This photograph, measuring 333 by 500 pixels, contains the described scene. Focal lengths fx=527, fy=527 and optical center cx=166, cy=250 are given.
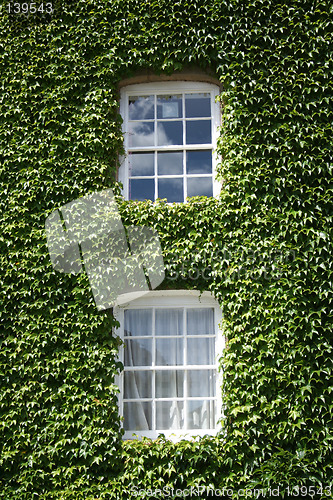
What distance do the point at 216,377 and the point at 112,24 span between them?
525 centimetres

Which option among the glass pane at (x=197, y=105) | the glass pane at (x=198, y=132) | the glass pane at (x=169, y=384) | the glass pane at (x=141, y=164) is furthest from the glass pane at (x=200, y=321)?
the glass pane at (x=197, y=105)

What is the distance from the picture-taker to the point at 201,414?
6.80 meters

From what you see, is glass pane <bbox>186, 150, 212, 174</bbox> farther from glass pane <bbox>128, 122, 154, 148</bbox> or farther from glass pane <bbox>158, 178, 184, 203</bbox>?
glass pane <bbox>128, 122, 154, 148</bbox>

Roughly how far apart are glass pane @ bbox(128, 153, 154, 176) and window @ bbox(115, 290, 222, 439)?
72.8 inches

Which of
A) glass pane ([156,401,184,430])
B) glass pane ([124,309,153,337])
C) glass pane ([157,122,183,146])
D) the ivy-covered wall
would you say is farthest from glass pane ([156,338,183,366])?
glass pane ([157,122,183,146])

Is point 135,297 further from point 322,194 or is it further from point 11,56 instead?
point 11,56

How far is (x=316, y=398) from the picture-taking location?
6.26 meters

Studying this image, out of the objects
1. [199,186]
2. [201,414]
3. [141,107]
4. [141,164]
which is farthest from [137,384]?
[141,107]

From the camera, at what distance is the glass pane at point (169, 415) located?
6781mm

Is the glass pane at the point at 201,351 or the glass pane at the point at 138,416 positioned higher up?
the glass pane at the point at 201,351

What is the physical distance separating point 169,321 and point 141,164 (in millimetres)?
2331

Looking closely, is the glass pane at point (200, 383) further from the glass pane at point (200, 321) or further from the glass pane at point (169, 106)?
the glass pane at point (169, 106)

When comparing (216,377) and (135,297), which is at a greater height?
(135,297)

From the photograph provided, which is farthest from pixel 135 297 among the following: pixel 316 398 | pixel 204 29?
pixel 204 29
